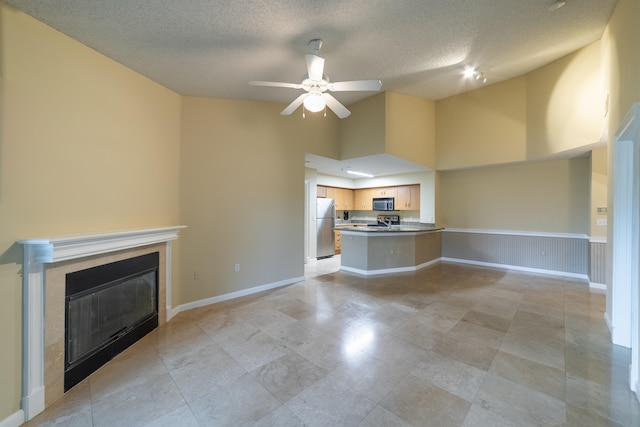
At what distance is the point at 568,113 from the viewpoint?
407 centimetres

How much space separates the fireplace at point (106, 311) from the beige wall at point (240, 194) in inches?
23.4

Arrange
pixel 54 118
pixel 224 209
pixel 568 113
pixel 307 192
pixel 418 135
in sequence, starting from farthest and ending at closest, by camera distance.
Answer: pixel 307 192, pixel 418 135, pixel 568 113, pixel 224 209, pixel 54 118

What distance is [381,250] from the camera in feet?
17.4

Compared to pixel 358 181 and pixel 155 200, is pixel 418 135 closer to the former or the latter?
pixel 358 181

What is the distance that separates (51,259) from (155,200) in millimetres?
1321

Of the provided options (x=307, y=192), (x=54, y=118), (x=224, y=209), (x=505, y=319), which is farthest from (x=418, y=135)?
(x=54, y=118)

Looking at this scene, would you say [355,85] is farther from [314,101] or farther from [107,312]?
[107,312]

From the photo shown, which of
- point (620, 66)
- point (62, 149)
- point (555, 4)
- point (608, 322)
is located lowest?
point (608, 322)

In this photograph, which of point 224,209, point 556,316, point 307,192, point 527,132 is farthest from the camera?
point 307,192

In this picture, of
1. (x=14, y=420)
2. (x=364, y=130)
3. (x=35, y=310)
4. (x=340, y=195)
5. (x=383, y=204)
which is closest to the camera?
(x=14, y=420)

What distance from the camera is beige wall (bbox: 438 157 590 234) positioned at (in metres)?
4.93

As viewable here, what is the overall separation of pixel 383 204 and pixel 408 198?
78 centimetres

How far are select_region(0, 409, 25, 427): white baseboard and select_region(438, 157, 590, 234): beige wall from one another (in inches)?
283

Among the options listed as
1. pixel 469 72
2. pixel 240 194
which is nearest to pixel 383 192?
pixel 469 72
